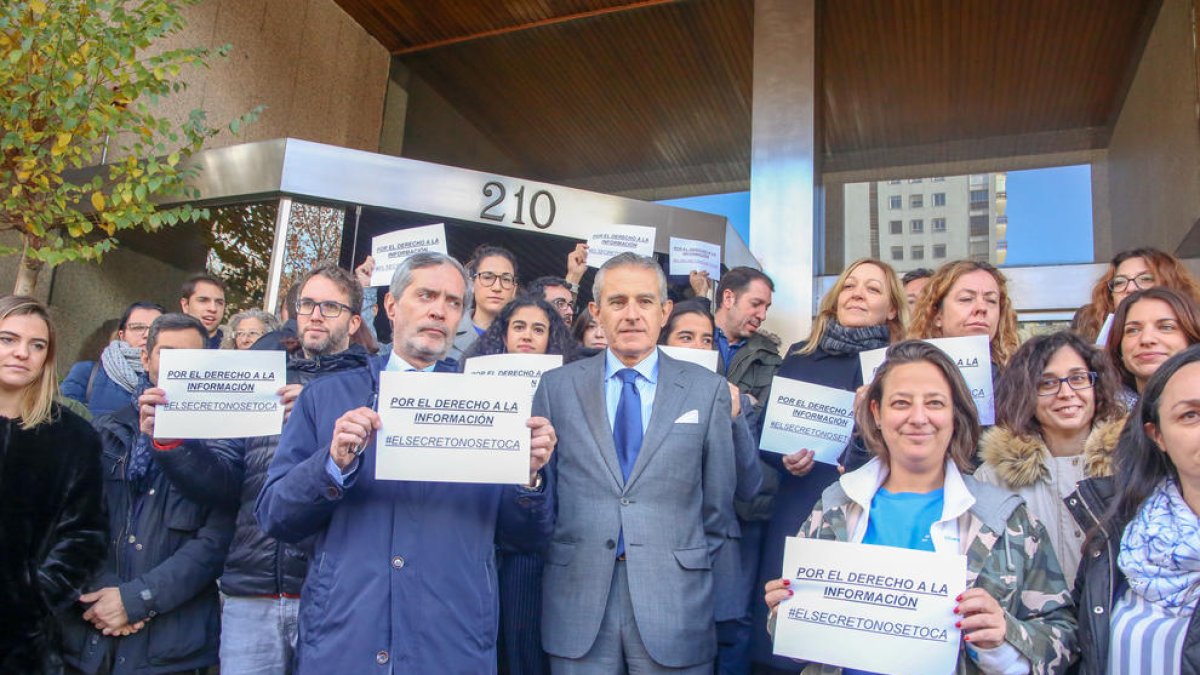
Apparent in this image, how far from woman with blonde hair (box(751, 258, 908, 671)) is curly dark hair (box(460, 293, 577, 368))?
100 cm

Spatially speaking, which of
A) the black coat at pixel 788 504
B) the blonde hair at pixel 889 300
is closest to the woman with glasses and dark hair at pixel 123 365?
the black coat at pixel 788 504

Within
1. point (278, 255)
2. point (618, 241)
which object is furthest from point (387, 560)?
point (278, 255)

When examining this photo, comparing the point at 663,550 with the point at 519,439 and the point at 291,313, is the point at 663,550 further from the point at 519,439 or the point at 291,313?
the point at 291,313

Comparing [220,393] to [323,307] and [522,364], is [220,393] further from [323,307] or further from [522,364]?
[522,364]

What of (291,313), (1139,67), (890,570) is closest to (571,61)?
(1139,67)

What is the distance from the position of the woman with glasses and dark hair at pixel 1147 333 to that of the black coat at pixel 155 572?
11.7 ft

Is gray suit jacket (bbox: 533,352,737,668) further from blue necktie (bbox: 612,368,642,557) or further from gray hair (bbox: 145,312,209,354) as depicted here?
gray hair (bbox: 145,312,209,354)

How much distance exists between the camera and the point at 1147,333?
3.25 m

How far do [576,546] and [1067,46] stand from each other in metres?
11.3

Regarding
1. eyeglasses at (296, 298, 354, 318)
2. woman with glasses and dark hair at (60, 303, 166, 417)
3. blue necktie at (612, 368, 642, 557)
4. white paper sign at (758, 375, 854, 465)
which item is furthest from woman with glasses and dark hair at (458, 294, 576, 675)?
woman with glasses and dark hair at (60, 303, 166, 417)

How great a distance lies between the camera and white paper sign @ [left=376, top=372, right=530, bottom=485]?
8.06 feet

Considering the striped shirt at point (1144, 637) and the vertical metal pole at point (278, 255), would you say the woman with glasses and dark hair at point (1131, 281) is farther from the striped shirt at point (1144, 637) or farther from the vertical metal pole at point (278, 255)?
the vertical metal pole at point (278, 255)

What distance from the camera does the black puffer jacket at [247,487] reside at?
3482mm

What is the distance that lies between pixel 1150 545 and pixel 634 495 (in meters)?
1.44
